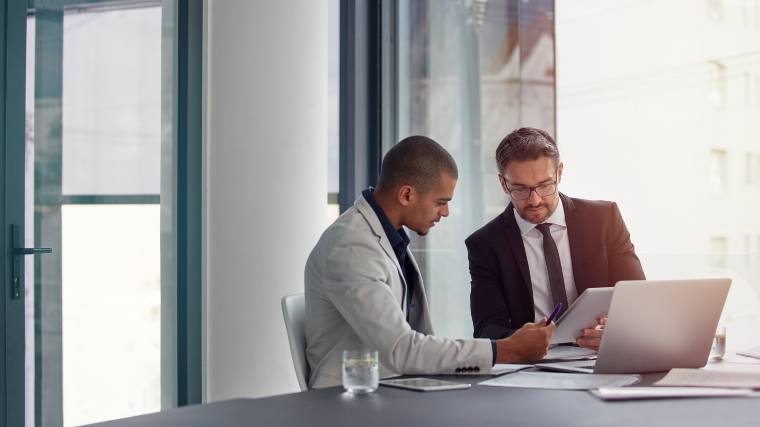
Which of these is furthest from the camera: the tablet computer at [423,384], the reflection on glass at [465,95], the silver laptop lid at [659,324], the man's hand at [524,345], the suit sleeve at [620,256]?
the reflection on glass at [465,95]

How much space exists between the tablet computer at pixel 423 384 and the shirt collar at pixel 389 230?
61cm

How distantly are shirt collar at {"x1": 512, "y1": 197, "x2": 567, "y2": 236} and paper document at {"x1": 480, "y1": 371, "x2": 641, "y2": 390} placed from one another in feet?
3.24

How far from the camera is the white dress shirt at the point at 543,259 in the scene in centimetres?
305

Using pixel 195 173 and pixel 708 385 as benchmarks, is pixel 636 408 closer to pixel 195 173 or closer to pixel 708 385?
pixel 708 385

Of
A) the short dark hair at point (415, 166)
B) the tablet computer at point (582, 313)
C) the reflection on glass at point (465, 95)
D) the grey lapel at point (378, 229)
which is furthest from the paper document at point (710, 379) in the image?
the reflection on glass at point (465, 95)

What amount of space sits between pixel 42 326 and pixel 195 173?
928 mm

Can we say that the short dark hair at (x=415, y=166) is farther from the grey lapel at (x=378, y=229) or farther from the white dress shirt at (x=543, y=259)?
the white dress shirt at (x=543, y=259)

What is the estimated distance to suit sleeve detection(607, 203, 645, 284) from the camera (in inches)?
124

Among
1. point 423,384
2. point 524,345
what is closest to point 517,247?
point 524,345

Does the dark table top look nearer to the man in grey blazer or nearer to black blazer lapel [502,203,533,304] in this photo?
the man in grey blazer

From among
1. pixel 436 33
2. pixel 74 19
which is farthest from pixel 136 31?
pixel 436 33

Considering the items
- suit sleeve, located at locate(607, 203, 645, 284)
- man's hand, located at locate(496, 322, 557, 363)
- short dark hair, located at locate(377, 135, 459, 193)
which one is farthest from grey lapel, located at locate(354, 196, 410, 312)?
suit sleeve, located at locate(607, 203, 645, 284)

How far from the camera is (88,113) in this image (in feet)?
11.3

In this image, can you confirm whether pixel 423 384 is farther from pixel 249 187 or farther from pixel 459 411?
pixel 249 187
